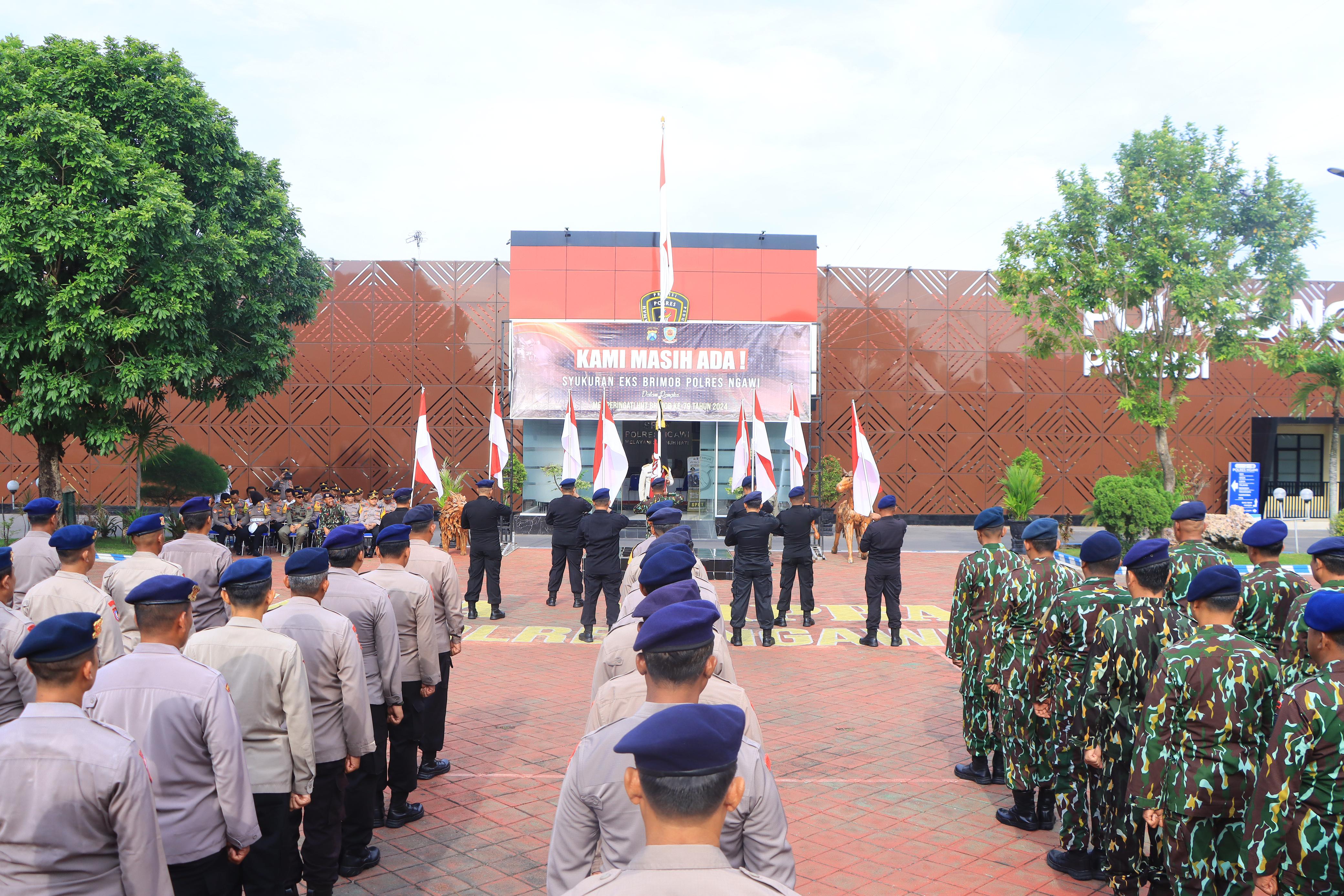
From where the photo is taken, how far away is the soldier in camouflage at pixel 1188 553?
5578 mm

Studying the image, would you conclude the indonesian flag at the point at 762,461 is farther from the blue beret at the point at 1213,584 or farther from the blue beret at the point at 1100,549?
the blue beret at the point at 1213,584

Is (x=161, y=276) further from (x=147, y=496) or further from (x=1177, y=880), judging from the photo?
(x=1177, y=880)

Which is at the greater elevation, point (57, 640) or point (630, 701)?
point (57, 640)

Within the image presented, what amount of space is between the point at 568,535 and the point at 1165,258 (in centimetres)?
1283

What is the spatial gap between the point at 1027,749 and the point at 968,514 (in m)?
20.8

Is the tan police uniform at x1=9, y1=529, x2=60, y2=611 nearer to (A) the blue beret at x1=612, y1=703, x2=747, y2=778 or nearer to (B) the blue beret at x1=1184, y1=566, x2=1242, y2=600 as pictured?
(A) the blue beret at x1=612, y1=703, x2=747, y2=778

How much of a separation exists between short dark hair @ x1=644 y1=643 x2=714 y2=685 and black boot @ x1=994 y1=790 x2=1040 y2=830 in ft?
12.5

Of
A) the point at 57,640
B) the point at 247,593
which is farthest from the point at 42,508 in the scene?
the point at 57,640

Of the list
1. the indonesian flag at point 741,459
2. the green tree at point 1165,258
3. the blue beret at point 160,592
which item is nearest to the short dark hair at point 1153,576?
the blue beret at point 160,592

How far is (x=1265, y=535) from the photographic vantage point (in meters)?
5.29

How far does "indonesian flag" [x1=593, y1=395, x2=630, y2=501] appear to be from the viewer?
46.2ft

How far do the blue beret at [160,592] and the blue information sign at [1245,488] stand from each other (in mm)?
23645

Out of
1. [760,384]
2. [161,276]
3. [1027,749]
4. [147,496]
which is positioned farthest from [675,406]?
[1027,749]

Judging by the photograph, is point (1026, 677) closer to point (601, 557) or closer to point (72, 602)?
point (72, 602)
